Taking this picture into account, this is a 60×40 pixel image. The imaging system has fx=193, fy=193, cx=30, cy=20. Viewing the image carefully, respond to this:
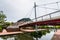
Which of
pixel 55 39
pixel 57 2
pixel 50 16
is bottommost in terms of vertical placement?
pixel 55 39

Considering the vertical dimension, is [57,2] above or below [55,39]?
above

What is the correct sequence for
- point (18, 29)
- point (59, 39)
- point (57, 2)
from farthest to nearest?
point (18, 29), point (57, 2), point (59, 39)

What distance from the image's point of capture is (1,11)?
4675cm

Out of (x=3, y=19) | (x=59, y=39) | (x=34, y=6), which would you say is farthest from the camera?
(x=3, y=19)

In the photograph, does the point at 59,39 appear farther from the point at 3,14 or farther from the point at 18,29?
the point at 3,14

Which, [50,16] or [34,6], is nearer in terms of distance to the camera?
[50,16]

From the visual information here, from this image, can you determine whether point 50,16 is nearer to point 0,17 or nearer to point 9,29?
point 9,29

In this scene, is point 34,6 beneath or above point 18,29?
above

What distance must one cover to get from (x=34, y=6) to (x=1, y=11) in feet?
65.9

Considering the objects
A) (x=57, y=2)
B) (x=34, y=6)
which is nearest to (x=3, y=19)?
(x=34, y=6)

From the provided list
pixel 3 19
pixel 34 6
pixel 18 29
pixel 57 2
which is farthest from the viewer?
pixel 3 19

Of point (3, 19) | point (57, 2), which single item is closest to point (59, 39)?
point (57, 2)

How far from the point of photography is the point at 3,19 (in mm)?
44188

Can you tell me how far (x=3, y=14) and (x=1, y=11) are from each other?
1.42 m
